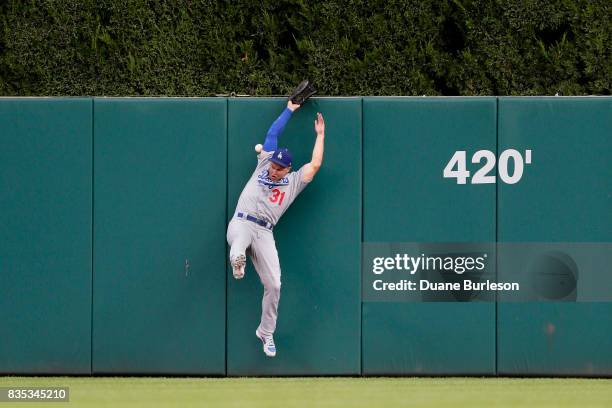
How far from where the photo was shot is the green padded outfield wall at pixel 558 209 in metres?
9.94

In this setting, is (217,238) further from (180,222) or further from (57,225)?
(57,225)

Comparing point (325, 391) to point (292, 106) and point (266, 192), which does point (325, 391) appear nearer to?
point (266, 192)

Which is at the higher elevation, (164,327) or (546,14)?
(546,14)

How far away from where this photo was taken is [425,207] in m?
9.96

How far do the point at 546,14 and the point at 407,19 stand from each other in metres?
1.53

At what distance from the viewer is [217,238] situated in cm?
997

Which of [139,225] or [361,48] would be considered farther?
[361,48]

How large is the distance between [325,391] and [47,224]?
2799mm

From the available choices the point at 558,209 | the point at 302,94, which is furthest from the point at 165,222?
the point at 558,209

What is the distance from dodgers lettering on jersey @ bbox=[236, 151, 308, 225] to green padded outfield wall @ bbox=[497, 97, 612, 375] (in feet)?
5.81

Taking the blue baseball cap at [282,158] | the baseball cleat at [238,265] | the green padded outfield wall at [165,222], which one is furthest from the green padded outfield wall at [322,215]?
the baseball cleat at [238,265]

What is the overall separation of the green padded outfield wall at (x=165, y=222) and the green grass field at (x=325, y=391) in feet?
1.43

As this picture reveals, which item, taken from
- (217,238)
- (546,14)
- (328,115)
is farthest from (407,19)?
(217,238)

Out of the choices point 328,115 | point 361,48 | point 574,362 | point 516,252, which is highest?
point 361,48
